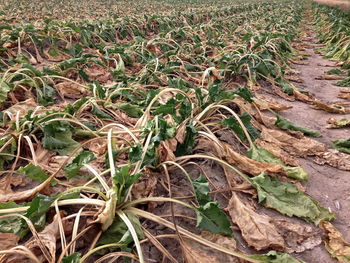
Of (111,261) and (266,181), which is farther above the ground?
(111,261)

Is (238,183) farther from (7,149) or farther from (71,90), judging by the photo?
(71,90)

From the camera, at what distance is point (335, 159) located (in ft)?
6.73

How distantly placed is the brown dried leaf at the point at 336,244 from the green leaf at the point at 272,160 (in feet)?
1.37

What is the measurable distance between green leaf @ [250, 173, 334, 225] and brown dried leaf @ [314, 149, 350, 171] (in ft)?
2.00

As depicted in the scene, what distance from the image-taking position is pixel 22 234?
46.1 inches

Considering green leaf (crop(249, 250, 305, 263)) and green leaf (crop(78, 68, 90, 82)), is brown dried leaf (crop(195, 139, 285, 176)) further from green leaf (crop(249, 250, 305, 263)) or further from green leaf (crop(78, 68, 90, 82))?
green leaf (crop(78, 68, 90, 82))

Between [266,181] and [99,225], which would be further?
[266,181]

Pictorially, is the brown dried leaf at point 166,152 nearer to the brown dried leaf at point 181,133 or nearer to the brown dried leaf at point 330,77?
the brown dried leaf at point 181,133

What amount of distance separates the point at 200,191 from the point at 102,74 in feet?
9.08

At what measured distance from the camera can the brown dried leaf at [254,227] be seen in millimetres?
1291

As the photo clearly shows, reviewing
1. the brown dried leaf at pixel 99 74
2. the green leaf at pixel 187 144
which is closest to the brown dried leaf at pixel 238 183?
the green leaf at pixel 187 144

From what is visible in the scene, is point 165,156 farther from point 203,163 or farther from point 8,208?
point 8,208

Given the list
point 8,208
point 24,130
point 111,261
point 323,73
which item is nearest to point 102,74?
point 24,130

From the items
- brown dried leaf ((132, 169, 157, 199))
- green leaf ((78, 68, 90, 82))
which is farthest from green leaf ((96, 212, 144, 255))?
green leaf ((78, 68, 90, 82))
